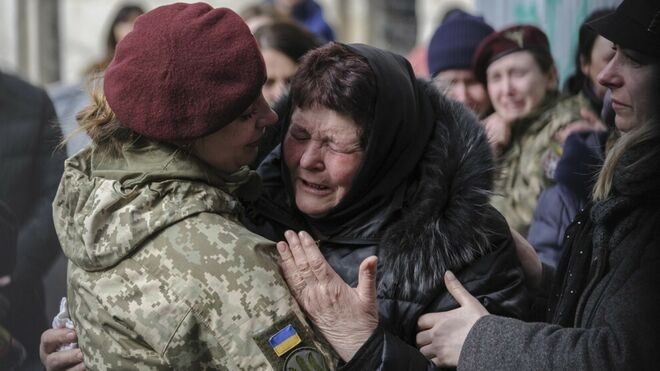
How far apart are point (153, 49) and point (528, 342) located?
1102 millimetres

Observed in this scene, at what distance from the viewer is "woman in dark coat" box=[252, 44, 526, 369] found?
2.72 m

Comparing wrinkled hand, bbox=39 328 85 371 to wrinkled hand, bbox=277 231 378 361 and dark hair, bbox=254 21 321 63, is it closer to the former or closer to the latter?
wrinkled hand, bbox=277 231 378 361

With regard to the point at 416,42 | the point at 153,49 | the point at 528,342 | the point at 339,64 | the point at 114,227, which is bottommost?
the point at 416,42

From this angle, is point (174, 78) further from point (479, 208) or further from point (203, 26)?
point (479, 208)

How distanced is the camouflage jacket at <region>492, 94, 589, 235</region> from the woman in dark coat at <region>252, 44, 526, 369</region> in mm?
1265

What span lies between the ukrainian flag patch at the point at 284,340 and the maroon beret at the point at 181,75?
1.61ft

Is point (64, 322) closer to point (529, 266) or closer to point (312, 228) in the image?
point (312, 228)

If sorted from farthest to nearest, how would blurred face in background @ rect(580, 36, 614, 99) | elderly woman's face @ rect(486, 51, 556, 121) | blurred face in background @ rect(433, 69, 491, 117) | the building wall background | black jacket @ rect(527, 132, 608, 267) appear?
the building wall background, blurred face in background @ rect(433, 69, 491, 117), elderly woman's face @ rect(486, 51, 556, 121), blurred face in background @ rect(580, 36, 614, 99), black jacket @ rect(527, 132, 608, 267)

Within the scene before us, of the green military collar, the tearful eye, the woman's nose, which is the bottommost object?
the woman's nose

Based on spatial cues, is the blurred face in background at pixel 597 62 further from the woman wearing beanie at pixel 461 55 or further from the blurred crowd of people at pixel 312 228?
the blurred crowd of people at pixel 312 228

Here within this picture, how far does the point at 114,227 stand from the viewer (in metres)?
2.32

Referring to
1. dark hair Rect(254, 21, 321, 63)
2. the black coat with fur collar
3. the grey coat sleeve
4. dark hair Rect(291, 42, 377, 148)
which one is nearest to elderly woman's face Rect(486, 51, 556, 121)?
dark hair Rect(254, 21, 321, 63)

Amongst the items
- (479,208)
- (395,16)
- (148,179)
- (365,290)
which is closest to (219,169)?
(148,179)

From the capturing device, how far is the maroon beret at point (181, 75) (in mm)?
2316
